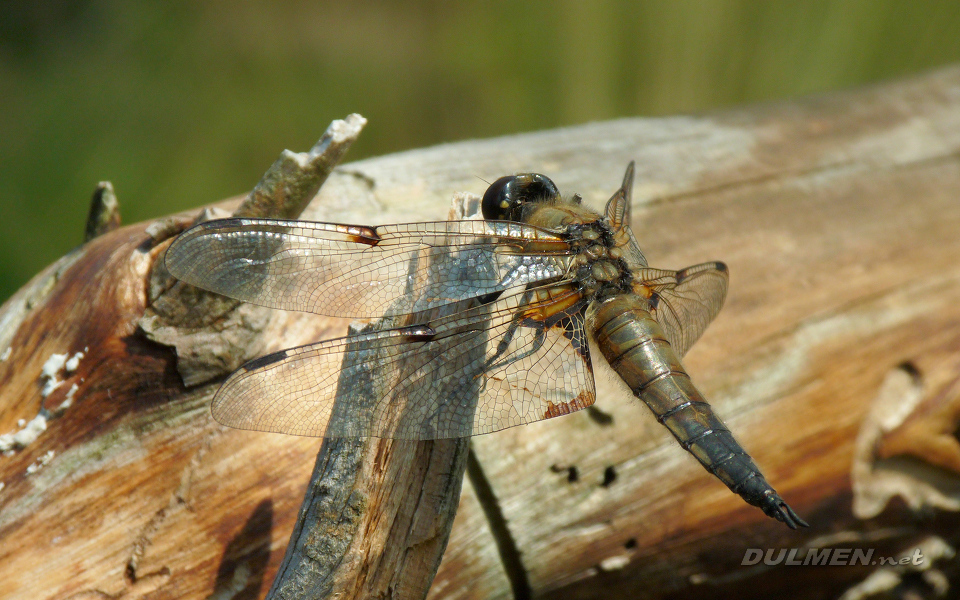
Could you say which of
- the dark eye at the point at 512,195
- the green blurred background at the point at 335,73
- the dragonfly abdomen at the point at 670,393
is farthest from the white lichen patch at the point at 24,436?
the green blurred background at the point at 335,73

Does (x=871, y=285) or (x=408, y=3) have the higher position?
(x=408, y=3)

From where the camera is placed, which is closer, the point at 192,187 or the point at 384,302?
the point at 384,302

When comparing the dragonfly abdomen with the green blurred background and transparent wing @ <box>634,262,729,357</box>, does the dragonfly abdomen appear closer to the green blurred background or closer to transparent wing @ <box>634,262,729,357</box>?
transparent wing @ <box>634,262,729,357</box>

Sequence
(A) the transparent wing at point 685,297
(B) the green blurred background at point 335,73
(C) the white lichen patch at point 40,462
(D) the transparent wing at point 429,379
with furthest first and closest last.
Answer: (B) the green blurred background at point 335,73
(A) the transparent wing at point 685,297
(C) the white lichen patch at point 40,462
(D) the transparent wing at point 429,379

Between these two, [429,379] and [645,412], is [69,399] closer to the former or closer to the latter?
[429,379]

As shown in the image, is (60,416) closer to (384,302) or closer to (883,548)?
(384,302)

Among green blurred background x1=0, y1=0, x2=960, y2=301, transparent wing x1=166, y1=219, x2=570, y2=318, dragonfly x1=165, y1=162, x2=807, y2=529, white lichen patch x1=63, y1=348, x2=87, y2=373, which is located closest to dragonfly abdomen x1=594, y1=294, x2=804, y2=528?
dragonfly x1=165, y1=162, x2=807, y2=529

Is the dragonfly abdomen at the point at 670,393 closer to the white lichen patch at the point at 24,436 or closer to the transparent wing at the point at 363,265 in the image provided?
the transparent wing at the point at 363,265

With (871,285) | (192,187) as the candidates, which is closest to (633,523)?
(871,285)
